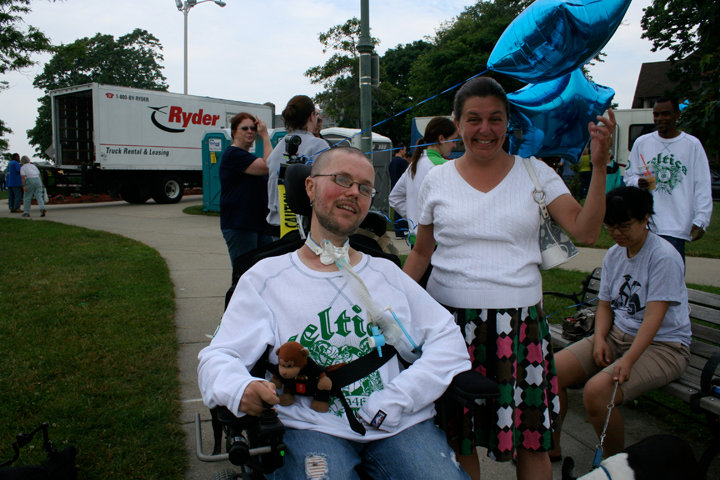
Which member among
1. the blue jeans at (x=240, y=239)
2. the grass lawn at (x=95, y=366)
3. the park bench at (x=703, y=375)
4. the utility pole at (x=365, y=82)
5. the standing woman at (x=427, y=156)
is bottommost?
the grass lawn at (x=95, y=366)

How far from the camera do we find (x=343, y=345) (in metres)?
2.03

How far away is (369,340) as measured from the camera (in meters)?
2.05

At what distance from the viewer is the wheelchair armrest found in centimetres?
188

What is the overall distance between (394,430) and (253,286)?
73 cm

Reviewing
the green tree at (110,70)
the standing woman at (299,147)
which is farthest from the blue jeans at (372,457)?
the green tree at (110,70)

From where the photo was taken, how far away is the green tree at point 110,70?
4834 cm

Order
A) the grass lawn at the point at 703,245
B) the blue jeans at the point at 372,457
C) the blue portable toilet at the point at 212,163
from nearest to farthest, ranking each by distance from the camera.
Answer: the blue jeans at the point at 372,457 → the grass lawn at the point at 703,245 → the blue portable toilet at the point at 212,163

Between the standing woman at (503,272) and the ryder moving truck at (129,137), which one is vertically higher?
the ryder moving truck at (129,137)

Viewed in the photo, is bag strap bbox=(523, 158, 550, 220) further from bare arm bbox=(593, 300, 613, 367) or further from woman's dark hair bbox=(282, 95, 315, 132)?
woman's dark hair bbox=(282, 95, 315, 132)

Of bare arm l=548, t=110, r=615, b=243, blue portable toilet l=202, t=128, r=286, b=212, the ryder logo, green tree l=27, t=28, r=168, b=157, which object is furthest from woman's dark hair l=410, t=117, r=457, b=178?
green tree l=27, t=28, r=168, b=157

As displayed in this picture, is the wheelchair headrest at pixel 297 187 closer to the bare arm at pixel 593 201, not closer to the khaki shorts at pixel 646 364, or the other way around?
the bare arm at pixel 593 201

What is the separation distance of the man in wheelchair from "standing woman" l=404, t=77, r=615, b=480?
19 cm

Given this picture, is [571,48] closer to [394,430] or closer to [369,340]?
[369,340]

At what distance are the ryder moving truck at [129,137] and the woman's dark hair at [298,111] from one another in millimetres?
15241
